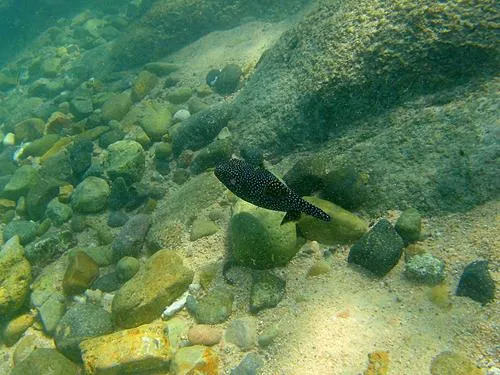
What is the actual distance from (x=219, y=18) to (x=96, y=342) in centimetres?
890

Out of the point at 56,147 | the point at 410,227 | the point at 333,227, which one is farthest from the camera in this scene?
the point at 56,147

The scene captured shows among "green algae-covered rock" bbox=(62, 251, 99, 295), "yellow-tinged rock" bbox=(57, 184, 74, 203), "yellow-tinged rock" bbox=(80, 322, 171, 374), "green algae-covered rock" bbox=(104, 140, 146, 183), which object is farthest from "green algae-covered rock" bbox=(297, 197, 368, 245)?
"yellow-tinged rock" bbox=(57, 184, 74, 203)

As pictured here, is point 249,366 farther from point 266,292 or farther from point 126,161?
point 126,161

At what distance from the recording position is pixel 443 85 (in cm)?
433

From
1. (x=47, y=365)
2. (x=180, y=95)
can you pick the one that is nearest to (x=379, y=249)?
(x=47, y=365)

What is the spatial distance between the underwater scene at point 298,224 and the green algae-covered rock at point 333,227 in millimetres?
16

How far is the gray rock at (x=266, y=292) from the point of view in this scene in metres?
3.69

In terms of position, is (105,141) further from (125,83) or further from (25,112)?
(25,112)

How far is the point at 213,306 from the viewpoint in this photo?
3848 mm

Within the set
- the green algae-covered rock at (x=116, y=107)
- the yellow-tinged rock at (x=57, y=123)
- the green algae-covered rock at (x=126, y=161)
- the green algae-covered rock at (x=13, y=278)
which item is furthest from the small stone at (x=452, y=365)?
the yellow-tinged rock at (x=57, y=123)

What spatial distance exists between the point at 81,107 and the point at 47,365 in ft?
19.4

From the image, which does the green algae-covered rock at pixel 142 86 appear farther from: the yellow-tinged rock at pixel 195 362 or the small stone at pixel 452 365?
the small stone at pixel 452 365

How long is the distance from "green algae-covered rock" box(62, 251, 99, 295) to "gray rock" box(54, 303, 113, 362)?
510mm

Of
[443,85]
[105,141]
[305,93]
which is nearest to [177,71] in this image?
[105,141]
